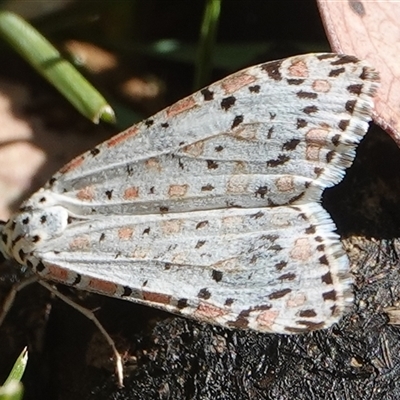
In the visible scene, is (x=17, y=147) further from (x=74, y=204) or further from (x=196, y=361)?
(x=196, y=361)

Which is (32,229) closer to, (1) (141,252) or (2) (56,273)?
(2) (56,273)

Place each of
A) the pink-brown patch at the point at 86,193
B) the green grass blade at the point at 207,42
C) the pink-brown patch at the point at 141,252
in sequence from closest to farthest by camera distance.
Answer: the pink-brown patch at the point at 141,252 < the pink-brown patch at the point at 86,193 < the green grass blade at the point at 207,42

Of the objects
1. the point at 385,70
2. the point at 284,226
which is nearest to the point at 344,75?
the point at 385,70

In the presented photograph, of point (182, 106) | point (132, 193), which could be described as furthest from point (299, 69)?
point (132, 193)

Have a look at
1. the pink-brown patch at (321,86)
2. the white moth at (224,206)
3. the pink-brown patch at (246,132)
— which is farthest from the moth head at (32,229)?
the pink-brown patch at (321,86)

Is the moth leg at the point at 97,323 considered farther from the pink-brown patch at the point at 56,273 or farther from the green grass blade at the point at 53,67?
the green grass blade at the point at 53,67

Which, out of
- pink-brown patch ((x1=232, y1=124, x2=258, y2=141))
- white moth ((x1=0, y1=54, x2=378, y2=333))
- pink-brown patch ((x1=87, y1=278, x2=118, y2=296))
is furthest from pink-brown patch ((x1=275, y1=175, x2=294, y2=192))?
pink-brown patch ((x1=87, y1=278, x2=118, y2=296))

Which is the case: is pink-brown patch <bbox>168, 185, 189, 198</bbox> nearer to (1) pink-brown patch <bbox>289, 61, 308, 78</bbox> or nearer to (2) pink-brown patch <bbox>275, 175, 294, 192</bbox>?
(2) pink-brown patch <bbox>275, 175, 294, 192</bbox>
